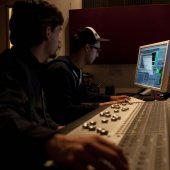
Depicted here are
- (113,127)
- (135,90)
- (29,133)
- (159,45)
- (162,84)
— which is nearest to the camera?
(29,133)

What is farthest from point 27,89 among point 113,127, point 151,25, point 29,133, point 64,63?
point 151,25

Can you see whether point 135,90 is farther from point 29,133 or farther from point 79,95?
point 29,133

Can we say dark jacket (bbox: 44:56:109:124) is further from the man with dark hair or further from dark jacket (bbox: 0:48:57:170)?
dark jacket (bbox: 0:48:57:170)

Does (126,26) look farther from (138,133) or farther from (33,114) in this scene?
(138,133)

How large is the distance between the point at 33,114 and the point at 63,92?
3.16 feet

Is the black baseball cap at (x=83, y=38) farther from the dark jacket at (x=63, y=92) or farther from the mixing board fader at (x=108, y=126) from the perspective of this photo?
the mixing board fader at (x=108, y=126)

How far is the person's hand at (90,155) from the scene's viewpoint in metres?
0.56

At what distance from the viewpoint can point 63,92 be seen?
2174mm

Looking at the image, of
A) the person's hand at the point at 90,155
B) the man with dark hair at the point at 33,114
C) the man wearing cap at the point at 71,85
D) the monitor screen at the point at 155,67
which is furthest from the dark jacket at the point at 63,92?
the person's hand at the point at 90,155

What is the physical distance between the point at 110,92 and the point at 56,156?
9.60ft

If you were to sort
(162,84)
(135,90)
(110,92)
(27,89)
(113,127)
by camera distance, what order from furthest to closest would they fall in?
1. (135,90)
2. (110,92)
3. (162,84)
4. (27,89)
5. (113,127)

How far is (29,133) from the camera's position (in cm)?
66

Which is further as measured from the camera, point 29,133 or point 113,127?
point 113,127

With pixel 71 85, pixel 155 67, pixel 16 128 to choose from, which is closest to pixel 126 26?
pixel 155 67
